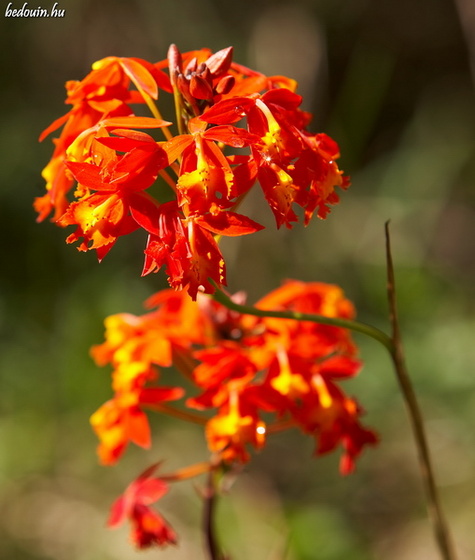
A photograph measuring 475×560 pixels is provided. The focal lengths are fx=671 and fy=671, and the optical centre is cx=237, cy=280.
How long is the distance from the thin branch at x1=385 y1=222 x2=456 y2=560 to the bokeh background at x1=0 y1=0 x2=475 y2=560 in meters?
1.00

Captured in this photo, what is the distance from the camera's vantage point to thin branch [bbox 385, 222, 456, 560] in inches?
36.3

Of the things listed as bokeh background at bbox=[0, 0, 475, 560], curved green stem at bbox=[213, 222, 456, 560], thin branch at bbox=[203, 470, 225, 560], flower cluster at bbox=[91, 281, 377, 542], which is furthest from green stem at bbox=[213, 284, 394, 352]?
bokeh background at bbox=[0, 0, 475, 560]

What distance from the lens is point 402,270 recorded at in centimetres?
281

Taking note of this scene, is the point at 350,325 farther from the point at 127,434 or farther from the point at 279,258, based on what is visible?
the point at 279,258

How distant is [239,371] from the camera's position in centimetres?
109

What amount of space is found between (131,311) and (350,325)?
2004 millimetres

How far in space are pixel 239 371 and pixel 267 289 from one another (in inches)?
85.1

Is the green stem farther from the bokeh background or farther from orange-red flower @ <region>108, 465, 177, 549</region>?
the bokeh background

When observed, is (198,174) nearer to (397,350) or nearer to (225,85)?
(225,85)

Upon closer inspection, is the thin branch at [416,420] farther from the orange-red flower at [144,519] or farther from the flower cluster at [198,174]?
the orange-red flower at [144,519]

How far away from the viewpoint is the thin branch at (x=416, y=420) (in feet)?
3.03

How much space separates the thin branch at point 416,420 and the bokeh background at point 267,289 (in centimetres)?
100

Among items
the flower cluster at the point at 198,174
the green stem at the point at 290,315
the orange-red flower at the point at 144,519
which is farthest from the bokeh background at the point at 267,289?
the flower cluster at the point at 198,174

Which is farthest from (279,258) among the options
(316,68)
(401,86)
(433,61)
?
(433,61)
